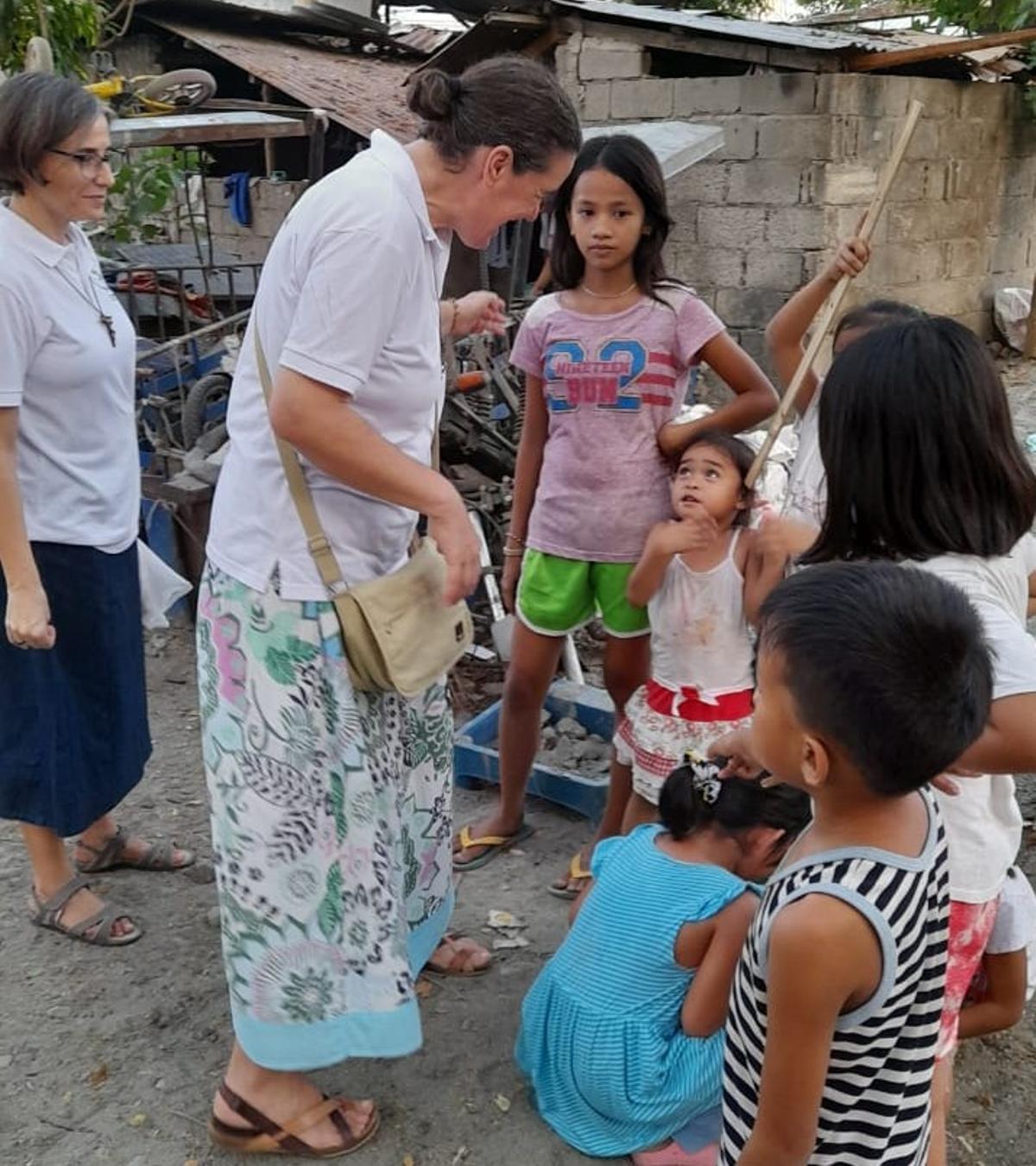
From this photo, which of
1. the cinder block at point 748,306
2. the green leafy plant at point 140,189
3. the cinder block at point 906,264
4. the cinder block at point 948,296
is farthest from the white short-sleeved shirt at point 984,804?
the cinder block at point 948,296

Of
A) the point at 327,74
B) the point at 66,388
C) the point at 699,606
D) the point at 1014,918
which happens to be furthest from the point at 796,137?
the point at 1014,918

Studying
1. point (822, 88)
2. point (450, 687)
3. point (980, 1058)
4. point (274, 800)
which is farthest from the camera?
point (822, 88)

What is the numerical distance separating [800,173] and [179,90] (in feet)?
13.6

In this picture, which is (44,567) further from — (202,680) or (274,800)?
(274,800)

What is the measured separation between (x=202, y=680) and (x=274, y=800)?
→ 0.26 meters

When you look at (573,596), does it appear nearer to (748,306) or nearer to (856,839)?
(856,839)

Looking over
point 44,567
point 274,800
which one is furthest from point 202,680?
point 44,567

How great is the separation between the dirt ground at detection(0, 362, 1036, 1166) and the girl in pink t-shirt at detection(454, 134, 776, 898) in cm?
63

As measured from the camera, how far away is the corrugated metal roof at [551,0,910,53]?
712cm

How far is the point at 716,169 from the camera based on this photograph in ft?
25.2

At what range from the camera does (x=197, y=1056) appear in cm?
243

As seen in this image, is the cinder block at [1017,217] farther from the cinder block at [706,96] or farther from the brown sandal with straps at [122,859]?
the brown sandal with straps at [122,859]

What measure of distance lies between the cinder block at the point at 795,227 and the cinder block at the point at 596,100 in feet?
4.95

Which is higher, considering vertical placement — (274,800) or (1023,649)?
(1023,649)
